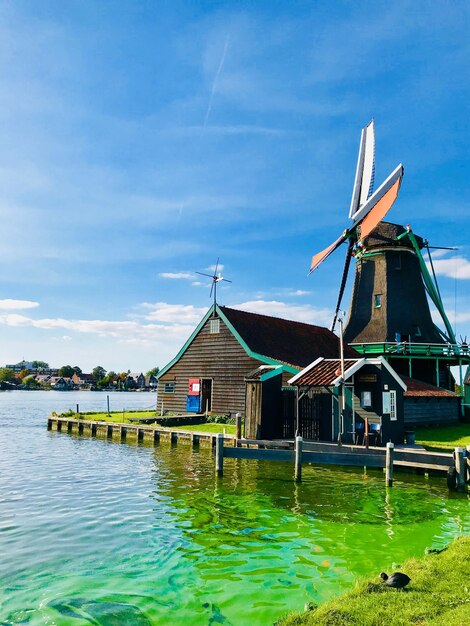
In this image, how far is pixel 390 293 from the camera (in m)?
38.5

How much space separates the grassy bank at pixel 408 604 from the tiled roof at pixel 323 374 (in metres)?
13.8

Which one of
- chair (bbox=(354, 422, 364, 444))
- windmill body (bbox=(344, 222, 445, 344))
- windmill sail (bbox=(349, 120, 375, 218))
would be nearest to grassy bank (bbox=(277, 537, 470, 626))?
chair (bbox=(354, 422, 364, 444))

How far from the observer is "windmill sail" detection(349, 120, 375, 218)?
132 ft

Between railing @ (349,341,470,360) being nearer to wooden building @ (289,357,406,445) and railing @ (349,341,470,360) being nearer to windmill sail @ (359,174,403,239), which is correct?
windmill sail @ (359,174,403,239)

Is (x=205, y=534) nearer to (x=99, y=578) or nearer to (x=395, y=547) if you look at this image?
(x=99, y=578)

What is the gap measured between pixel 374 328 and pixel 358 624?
33.7 m

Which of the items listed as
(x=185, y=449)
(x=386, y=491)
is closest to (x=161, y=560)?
(x=386, y=491)

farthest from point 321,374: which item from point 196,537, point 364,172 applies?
point 364,172

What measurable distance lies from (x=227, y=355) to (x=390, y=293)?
48.6 feet

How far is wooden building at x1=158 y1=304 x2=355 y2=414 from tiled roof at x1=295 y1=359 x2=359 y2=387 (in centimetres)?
397

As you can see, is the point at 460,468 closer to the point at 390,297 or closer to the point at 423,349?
the point at 423,349

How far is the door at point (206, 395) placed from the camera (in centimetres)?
3344

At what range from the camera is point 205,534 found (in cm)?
1158

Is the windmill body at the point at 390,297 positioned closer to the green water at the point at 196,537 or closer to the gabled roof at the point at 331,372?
the gabled roof at the point at 331,372
